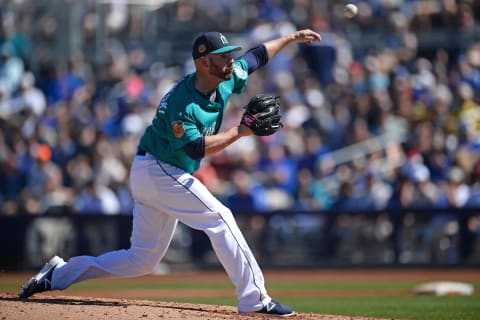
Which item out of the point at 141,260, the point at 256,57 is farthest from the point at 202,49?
the point at 141,260

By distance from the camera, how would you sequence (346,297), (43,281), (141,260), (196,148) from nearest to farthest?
(196,148) < (141,260) < (43,281) < (346,297)

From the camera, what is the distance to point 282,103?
611 inches

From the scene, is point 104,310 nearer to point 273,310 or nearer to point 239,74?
point 273,310

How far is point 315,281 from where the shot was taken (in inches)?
508

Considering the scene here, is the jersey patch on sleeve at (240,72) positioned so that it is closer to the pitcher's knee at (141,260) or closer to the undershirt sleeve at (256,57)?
the undershirt sleeve at (256,57)

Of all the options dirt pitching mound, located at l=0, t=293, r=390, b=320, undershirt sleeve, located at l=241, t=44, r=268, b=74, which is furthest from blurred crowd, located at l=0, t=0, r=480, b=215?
dirt pitching mound, located at l=0, t=293, r=390, b=320

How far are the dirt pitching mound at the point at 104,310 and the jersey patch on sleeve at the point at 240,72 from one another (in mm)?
1881

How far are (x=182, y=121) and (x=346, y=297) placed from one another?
4674mm

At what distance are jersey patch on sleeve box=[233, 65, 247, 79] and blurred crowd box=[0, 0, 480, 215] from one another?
6.83 meters

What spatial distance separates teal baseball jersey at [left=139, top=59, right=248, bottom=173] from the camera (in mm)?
6586

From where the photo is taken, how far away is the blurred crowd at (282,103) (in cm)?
1419

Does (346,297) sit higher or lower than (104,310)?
lower

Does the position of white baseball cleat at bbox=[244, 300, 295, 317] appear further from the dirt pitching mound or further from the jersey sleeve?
the jersey sleeve

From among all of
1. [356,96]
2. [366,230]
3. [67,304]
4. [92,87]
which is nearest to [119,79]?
[92,87]
